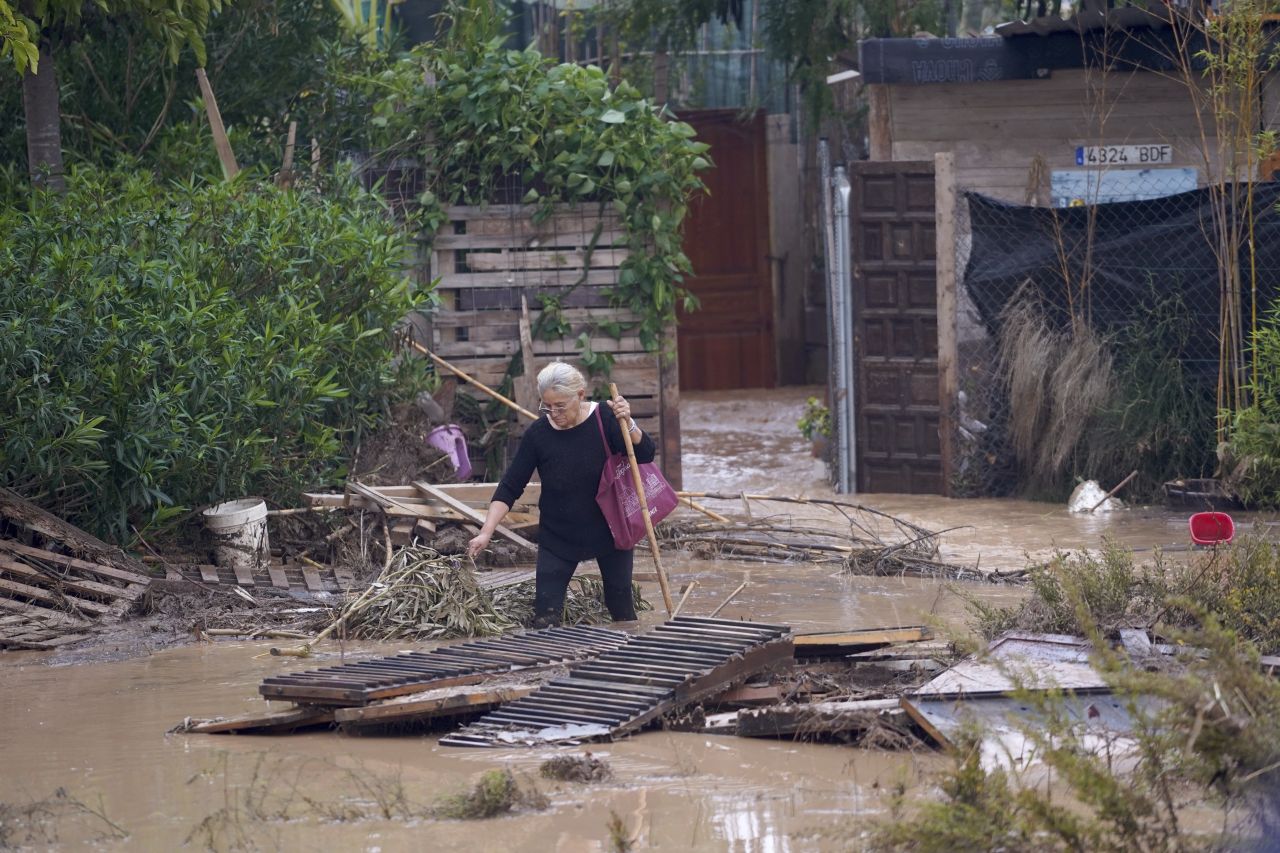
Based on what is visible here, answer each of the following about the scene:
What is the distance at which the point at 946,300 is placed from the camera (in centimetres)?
1204

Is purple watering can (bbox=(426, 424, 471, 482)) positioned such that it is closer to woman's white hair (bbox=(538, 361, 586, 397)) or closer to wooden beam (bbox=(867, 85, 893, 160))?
woman's white hair (bbox=(538, 361, 586, 397))

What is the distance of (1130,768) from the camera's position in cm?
511

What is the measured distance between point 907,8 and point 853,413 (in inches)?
188

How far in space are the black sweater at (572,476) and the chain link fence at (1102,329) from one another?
16.5 ft

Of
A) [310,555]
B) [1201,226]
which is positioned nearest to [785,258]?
[1201,226]

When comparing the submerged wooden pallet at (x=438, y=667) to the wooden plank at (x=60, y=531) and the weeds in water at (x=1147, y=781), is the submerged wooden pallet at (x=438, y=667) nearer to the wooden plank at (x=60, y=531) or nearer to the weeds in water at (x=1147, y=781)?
the weeds in water at (x=1147, y=781)

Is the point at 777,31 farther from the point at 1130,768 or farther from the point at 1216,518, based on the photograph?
the point at 1130,768

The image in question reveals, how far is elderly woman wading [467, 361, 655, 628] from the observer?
25.0 ft

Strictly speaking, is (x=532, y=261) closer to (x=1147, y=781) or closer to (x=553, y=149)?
(x=553, y=149)

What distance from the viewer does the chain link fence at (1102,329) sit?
11.3 meters

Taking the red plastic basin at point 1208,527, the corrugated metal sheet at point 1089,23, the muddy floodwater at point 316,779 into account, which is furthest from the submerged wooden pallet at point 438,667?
the corrugated metal sheet at point 1089,23

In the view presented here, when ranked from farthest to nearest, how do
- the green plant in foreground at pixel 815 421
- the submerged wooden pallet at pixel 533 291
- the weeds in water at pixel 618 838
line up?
the green plant in foreground at pixel 815 421 → the submerged wooden pallet at pixel 533 291 → the weeds in water at pixel 618 838

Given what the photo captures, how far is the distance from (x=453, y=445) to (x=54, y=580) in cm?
359

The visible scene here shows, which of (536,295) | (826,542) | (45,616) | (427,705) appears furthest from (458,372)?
(427,705)
